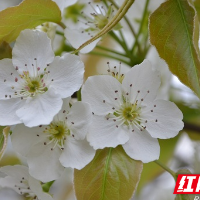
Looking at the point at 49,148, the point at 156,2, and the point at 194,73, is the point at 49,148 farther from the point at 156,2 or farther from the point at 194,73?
the point at 156,2

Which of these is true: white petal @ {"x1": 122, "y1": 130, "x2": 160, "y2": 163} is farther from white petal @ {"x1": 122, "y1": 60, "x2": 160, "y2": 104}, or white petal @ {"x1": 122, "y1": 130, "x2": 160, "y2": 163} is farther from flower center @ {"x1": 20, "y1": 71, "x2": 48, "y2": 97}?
flower center @ {"x1": 20, "y1": 71, "x2": 48, "y2": 97}

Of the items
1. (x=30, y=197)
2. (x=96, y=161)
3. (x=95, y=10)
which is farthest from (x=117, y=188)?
(x=95, y=10)

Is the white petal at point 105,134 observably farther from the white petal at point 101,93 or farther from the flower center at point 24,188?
the flower center at point 24,188

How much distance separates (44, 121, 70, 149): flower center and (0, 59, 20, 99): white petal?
8 centimetres

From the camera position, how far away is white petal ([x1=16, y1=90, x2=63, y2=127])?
0.68 m

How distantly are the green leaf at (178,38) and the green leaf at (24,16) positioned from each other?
0.55 feet

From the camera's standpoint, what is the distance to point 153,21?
0.71 meters

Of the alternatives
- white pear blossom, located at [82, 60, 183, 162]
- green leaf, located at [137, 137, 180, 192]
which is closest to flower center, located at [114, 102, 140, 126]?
white pear blossom, located at [82, 60, 183, 162]

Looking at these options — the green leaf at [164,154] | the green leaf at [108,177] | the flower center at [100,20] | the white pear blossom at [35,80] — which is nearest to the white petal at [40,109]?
the white pear blossom at [35,80]

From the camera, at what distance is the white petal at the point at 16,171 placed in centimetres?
79

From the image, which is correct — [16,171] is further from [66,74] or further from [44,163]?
[66,74]

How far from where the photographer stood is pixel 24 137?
2.36 ft

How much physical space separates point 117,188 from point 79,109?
136mm
